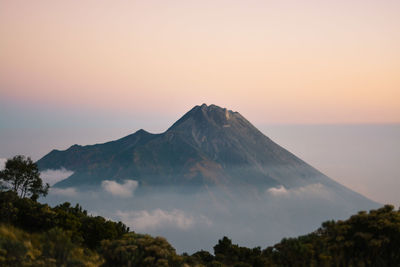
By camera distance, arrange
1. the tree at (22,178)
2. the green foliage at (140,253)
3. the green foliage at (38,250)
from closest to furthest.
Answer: the green foliage at (38,250) → the green foliage at (140,253) → the tree at (22,178)

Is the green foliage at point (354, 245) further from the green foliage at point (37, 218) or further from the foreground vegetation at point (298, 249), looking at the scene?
the green foliage at point (37, 218)

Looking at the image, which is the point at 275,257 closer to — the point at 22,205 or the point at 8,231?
the point at 8,231

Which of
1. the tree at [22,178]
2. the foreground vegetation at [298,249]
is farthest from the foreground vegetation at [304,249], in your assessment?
the tree at [22,178]

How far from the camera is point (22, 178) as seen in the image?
A: 6481 cm

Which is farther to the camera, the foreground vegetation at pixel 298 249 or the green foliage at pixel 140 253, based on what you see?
the green foliage at pixel 140 253

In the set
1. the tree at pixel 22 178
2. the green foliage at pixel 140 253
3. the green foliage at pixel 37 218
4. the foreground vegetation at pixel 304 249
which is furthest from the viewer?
the tree at pixel 22 178

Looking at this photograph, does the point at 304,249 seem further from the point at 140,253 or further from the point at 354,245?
the point at 140,253

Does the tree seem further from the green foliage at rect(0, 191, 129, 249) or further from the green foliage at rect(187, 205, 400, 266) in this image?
the green foliage at rect(187, 205, 400, 266)

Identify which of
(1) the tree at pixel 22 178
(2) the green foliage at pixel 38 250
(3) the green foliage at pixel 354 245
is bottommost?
(2) the green foliage at pixel 38 250

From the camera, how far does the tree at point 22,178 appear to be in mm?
63719

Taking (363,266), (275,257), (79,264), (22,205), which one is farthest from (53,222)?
(363,266)

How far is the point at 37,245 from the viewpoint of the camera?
4322 centimetres

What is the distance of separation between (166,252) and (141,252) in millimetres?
2104

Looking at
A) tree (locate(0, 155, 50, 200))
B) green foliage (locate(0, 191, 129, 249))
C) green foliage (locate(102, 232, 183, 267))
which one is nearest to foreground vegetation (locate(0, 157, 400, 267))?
green foliage (locate(102, 232, 183, 267))
